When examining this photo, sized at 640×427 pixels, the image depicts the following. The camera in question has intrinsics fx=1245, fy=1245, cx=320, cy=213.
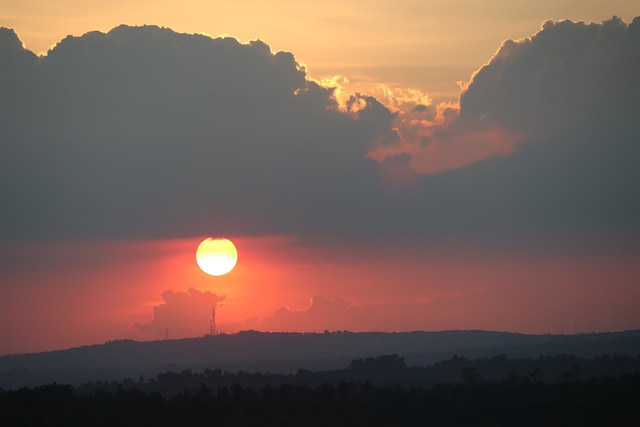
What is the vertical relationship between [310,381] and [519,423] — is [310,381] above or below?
above

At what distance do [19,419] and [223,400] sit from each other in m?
22.3

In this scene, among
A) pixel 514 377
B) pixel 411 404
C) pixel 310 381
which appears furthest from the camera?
pixel 310 381

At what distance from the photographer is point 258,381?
610ft

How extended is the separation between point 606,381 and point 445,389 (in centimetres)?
1785

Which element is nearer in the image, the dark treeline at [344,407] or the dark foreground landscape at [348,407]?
the dark treeline at [344,407]

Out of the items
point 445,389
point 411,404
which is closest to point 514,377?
point 445,389

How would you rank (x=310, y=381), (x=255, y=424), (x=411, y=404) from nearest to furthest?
(x=255, y=424)
(x=411, y=404)
(x=310, y=381)

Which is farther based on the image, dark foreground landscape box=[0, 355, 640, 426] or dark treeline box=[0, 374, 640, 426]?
dark foreground landscape box=[0, 355, 640, 426]

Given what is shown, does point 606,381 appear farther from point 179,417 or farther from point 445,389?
point 179,417

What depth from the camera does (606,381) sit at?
137000mm

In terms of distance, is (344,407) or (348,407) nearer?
(344,407)

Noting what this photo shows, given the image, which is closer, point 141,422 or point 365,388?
point 141,422

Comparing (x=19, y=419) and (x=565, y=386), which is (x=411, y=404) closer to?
(x=565, y=386)

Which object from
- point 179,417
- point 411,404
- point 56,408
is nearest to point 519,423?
point 411,404
